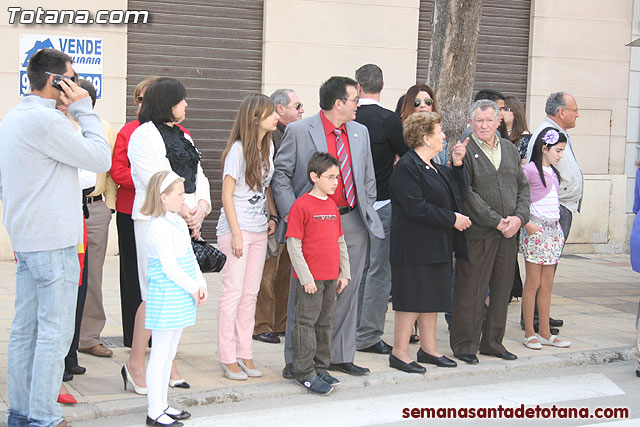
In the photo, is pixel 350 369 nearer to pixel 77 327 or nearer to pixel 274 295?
pixel 274 295

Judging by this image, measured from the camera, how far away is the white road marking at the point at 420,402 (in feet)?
17.2

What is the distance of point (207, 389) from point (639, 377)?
132 inches

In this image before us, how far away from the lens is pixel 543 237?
728 cm

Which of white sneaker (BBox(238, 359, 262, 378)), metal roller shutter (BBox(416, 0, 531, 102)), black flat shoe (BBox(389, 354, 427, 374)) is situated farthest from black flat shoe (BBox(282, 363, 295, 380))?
metal roller shutter (BBox(416, 0, 531, 102))

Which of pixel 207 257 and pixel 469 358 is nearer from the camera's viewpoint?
pixel 207 257

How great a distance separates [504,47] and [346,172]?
26.5ft

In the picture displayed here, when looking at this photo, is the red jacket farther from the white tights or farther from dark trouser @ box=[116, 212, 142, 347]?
the white tights

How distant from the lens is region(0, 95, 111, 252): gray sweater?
450 centimetres

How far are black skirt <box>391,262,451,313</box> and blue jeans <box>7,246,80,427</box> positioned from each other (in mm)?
2529

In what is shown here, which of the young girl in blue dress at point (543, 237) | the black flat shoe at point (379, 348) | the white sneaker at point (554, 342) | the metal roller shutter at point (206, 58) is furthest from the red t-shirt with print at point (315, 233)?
the metal roller shutter at point (206, 58)

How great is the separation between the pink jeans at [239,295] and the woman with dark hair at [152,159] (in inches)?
18.4

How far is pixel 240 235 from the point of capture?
586 cm

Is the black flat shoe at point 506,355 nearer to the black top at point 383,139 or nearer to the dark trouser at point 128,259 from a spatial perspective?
the black top at point 383,139


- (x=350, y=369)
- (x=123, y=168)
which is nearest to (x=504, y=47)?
(x=350, y=369)
